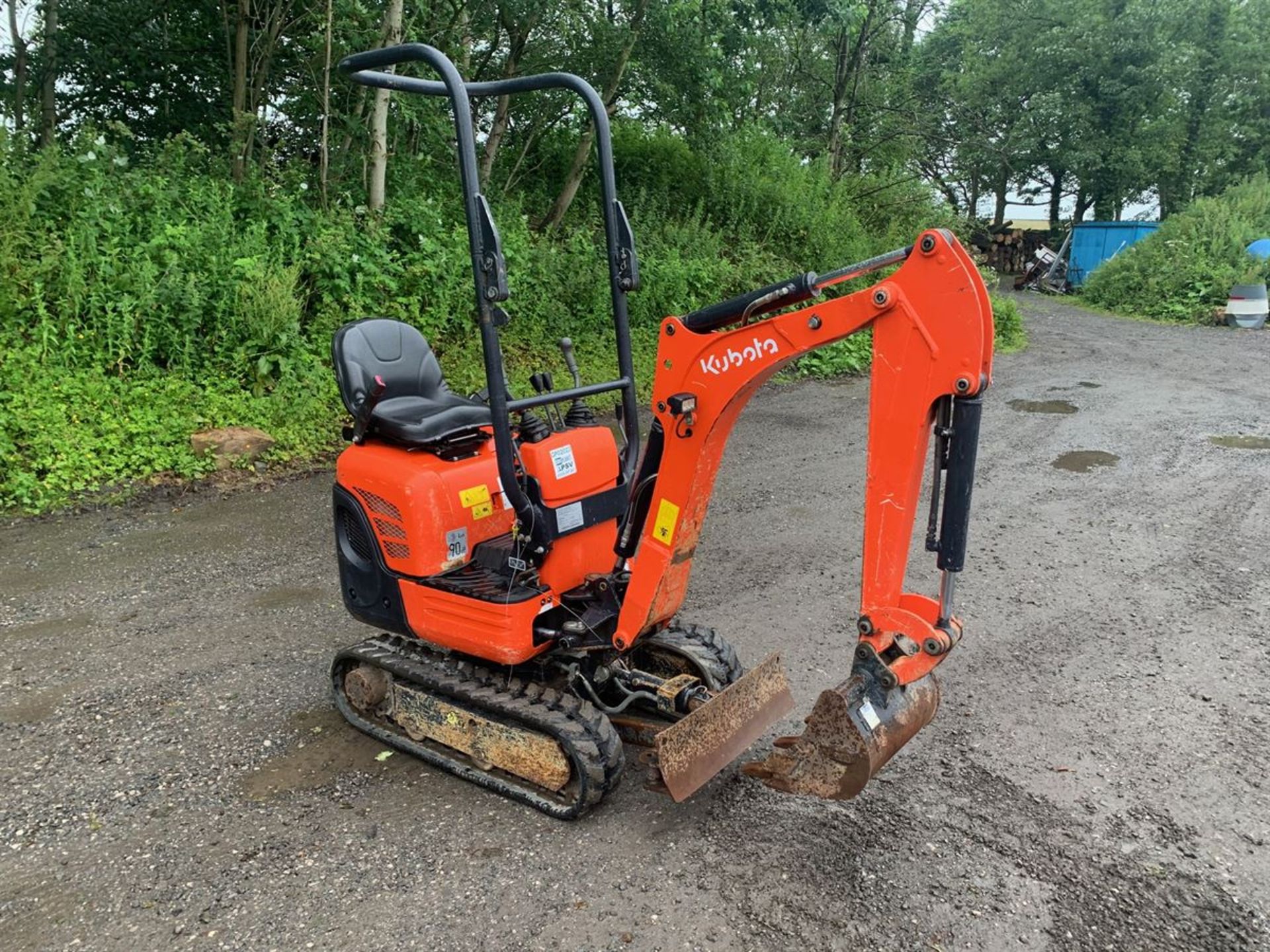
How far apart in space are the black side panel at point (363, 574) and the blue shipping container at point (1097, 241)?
958 inches

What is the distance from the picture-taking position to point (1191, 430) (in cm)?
902

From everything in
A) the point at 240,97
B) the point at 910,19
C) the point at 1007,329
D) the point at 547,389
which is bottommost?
the point at 547,389

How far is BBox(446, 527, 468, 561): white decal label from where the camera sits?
11.4 feet

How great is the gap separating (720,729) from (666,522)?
0.76 metres

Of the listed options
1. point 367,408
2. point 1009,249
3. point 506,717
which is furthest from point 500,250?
point 1009,249

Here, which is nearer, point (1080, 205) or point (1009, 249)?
point (1009, 249)

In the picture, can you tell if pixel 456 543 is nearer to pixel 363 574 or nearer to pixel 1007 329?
pixel 363 574

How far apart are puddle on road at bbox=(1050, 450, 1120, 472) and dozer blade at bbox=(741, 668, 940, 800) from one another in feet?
18.4

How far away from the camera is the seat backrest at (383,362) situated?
3.72 m

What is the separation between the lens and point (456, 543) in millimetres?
3502

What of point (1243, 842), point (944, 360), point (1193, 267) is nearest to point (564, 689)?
point (944, 360)

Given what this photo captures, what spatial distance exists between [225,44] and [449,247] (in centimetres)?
422

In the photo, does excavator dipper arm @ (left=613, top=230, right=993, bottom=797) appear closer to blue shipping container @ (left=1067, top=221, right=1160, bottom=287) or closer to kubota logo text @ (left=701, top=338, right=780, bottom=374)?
kubota logo text @ (left=701, top=338, right=780, bottom=374)

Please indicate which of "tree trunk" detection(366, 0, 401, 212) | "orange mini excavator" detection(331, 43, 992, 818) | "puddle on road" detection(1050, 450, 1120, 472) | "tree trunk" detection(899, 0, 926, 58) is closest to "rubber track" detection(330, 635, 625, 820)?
"orange mini excavator" detection(331, 43, 992, 818)
